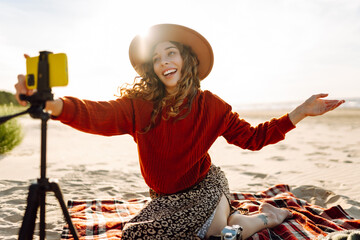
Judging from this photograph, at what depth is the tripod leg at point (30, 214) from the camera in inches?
61.7

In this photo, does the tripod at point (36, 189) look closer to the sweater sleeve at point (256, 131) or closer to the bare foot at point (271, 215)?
the sweater sleeve at point (256, 131)

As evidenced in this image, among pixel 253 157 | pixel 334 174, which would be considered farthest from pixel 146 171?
pixel 253 157

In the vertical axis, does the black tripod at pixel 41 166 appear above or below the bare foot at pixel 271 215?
above

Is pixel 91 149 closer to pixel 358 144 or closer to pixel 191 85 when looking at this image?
pixel 191 85

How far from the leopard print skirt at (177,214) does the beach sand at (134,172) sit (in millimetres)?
885

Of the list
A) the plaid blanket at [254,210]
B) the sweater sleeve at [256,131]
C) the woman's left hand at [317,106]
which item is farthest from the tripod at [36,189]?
the woman's left hand at [317,106]

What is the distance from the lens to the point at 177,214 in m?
2.46

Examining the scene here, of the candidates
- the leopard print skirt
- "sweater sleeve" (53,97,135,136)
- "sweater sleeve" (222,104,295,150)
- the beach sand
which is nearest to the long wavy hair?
"sweater sleeve" (53,97,135,136)

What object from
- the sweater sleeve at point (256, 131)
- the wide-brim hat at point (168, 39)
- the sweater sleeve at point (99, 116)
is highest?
the wide-brim hat at point (168, 39)

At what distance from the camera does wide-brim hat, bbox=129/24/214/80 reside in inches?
109

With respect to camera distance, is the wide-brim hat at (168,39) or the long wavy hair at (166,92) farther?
the wide-brim hat at (168,39)

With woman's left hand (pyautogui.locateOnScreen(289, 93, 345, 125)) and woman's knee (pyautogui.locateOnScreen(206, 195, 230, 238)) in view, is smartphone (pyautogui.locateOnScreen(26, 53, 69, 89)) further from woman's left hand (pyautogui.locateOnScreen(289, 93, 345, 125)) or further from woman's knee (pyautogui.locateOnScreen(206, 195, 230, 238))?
Result: woman's left hand (pyautogui.locateOnScreen(289, 93, 345, 125))

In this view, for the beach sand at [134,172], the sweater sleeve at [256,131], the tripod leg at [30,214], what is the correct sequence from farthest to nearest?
the beach sand at [134,172] < the sweater sleeve at [256,131] < the tripod leg at [30,214]

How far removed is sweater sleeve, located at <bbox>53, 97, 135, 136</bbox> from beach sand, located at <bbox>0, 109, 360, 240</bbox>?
1147 millimetres
